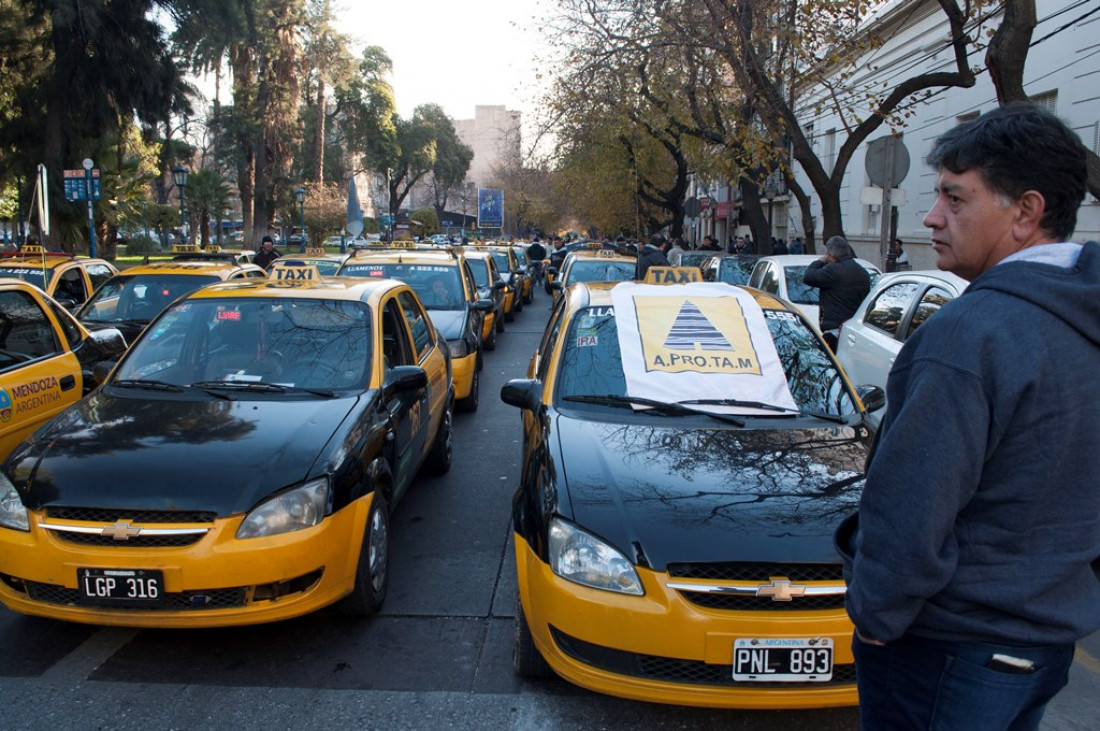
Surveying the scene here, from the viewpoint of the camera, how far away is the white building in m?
13.5

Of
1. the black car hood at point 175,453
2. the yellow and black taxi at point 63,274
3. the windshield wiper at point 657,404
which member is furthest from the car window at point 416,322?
the yellow and black taxi at point 63,274

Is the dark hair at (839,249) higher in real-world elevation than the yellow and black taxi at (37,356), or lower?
higher

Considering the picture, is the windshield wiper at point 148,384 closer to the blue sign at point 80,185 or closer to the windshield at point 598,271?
the windshield at point 598,271

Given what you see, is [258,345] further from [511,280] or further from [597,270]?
[511,280]

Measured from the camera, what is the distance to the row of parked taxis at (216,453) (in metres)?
3.68

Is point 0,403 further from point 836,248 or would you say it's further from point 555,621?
point 836,248

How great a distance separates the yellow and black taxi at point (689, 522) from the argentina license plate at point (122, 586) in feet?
4.94

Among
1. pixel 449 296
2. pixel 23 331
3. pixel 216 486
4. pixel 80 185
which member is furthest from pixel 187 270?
pixel 80 185

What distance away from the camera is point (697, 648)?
3023 mm

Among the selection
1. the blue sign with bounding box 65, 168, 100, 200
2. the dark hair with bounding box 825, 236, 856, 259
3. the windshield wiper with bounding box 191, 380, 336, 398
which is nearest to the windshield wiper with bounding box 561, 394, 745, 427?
the windshield wiper with bounding box 191, 380, 336, 398

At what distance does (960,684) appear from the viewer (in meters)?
1.71

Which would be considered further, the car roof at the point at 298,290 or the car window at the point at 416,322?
the car window at the point at 416,322

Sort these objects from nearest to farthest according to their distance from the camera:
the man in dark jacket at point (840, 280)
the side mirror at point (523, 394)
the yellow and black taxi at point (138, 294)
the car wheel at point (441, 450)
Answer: the side mirror at point (523, 394) < the car wheel at point (441, 450) < the man in dark jacket at point (840, 280) < the yellow and black taxi at point (138, 294)

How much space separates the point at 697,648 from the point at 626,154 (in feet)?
87.7
